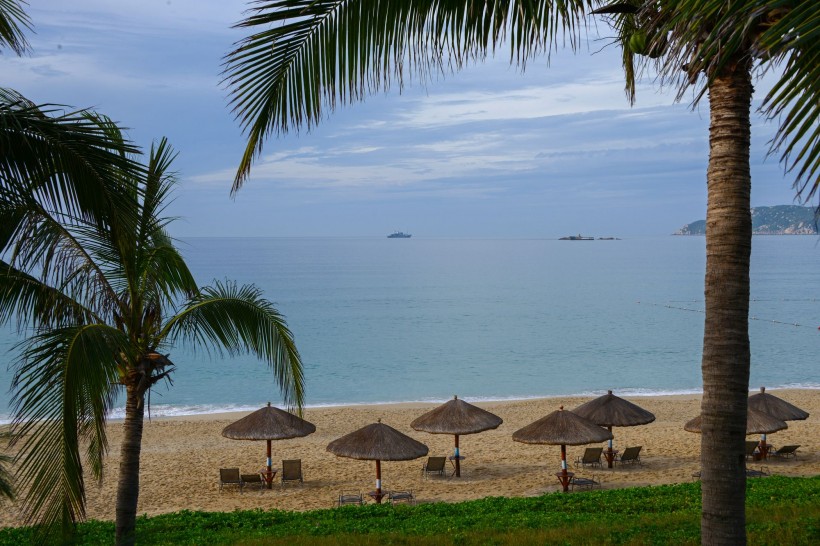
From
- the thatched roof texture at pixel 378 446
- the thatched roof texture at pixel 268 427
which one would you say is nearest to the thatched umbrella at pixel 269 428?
the thatched roof texture at pixel 268 427

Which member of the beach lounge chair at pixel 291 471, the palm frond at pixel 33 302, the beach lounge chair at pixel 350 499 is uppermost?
the palm frond at pixel 33 302

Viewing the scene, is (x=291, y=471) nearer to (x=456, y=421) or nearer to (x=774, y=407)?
(x=456, y=421)

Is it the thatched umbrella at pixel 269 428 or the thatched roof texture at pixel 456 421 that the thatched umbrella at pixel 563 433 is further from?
the thatched umbrella at pixel 269 428

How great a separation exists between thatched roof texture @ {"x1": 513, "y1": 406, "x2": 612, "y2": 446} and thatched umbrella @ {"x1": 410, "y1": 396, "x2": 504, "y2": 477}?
3.95ft

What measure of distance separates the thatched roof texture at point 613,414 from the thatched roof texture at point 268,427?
5507 mm

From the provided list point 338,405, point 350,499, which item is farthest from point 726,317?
point 338,405

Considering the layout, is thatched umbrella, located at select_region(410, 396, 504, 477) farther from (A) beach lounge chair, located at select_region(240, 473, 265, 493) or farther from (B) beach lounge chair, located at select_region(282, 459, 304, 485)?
(A) beach lounge chair, located at select_region(240, 473, 265, 493)

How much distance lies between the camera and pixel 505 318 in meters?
67.0

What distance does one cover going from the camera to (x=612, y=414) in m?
16.2

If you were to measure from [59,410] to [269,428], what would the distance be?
10.9 m

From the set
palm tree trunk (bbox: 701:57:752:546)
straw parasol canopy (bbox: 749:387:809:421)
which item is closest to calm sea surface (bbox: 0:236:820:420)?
straw parasol canopy (bbox: 749:387:809:421)

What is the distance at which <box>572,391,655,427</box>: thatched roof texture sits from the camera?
16031 mm

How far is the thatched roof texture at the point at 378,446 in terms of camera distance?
14.0m

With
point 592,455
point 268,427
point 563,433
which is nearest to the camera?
point 563,433
